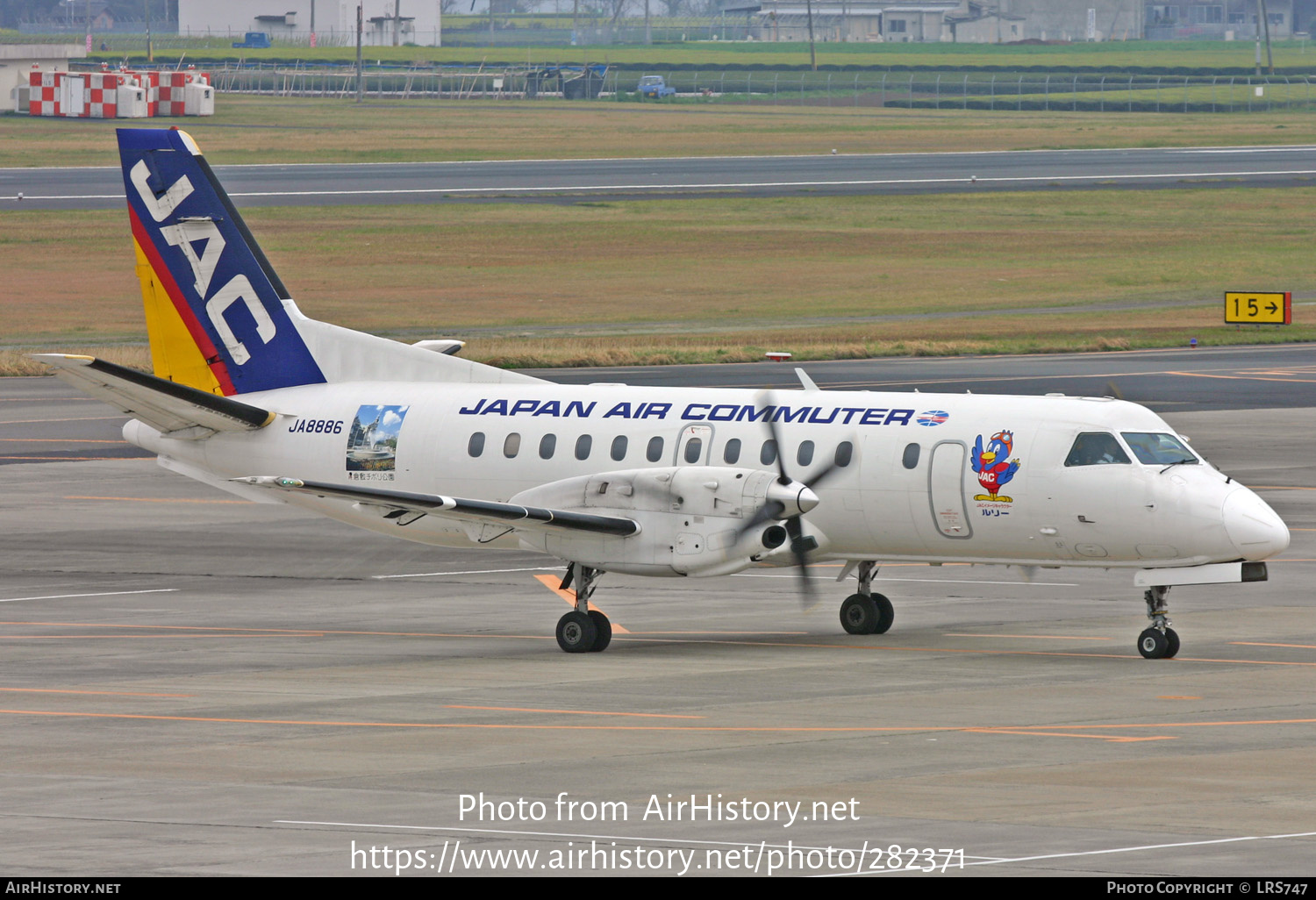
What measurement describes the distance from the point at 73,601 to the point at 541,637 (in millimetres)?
8032

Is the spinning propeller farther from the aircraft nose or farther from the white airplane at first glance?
the aircraft nose

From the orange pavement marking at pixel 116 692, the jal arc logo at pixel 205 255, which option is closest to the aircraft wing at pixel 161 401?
the jal arc logo at pixel 205 255

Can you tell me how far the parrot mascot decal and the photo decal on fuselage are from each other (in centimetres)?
878

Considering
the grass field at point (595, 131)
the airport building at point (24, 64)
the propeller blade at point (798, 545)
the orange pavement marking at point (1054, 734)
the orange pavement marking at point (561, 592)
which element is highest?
the airport building at point (24, 64)

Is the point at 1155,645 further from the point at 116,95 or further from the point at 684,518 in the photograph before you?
the point at 116,95

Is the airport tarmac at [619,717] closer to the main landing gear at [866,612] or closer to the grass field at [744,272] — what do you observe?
the main landing gear at [866,612]

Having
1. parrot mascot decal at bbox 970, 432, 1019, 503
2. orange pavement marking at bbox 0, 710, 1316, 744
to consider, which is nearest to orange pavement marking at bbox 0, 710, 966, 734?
orange pavement marking at bbox 0, 710, 1316, 744

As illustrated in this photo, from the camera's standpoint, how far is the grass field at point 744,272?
7112cm

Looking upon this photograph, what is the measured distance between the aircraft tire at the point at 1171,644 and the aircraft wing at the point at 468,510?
698 cm

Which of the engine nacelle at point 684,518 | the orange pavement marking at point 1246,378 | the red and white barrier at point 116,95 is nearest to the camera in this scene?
the engine nacelle at point 684,518

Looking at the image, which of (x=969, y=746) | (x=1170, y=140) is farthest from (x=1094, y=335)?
(x=1170, y=140)

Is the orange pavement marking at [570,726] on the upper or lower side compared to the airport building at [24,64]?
lower

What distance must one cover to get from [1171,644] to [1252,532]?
1.79 m

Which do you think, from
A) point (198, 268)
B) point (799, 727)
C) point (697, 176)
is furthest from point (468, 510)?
point (697, 176)
